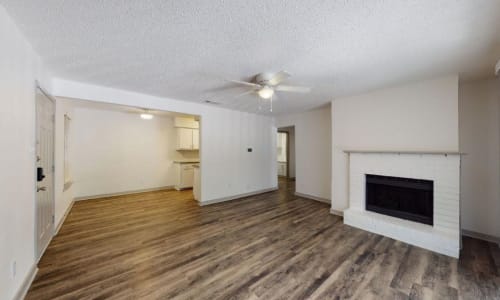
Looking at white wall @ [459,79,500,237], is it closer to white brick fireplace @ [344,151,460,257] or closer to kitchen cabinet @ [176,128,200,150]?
white brick fireplace @ [344,151,460,257]

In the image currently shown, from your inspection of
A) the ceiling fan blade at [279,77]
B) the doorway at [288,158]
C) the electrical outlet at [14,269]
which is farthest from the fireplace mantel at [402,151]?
the doorway at [288,158]

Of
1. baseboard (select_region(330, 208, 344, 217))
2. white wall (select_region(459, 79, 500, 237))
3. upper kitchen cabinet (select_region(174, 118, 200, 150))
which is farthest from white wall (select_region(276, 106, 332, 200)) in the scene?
upper kitchen cabinet (select_region(174, 118, 200, 150))

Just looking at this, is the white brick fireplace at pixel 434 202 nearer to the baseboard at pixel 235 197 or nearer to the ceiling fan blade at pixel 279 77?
the ceiling fan blade at pixel 279 77

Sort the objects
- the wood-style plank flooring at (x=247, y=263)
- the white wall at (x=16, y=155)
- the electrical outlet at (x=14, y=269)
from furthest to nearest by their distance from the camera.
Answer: the wood-style plank flooring at (x=247, y=263) → the electrical outlet at (x=14, y=269) → the white wall at (x=16, y=155)

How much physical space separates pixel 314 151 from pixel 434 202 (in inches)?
104

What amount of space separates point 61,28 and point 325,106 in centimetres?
464

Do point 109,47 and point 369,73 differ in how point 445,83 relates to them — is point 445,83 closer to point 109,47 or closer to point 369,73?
point 369,73

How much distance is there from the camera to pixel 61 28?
5.58 ft

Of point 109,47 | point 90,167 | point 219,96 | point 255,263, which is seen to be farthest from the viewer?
point 90,167

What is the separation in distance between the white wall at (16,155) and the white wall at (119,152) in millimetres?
3597

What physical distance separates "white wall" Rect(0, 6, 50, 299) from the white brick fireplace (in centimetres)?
423

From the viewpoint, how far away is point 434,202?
2805mm

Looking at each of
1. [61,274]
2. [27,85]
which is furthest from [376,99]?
[61,274]

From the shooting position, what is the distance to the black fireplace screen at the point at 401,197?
2.94m
